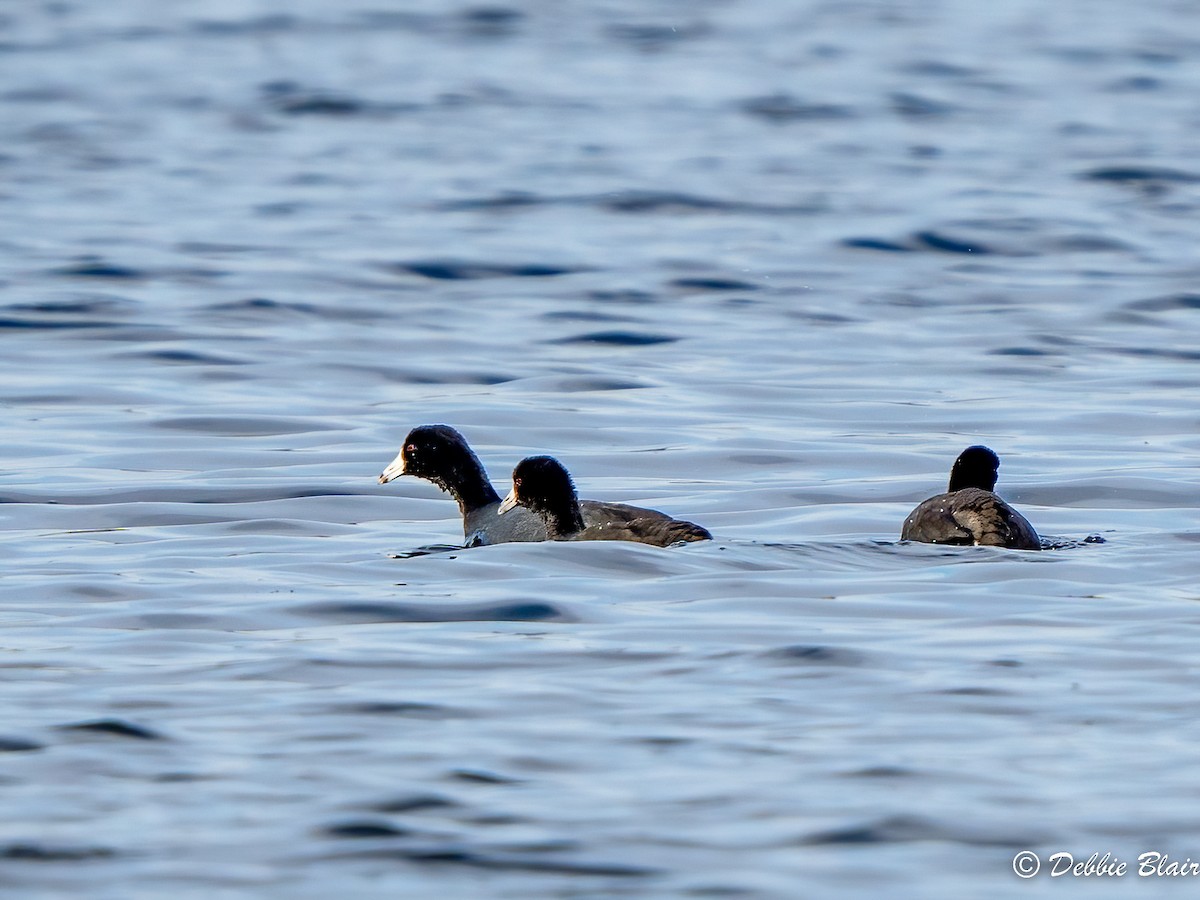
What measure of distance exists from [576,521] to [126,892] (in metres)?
6.08

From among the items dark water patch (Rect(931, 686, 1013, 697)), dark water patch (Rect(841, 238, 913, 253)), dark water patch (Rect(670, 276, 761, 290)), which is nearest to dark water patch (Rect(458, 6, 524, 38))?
dark water patch (Rect(841, 238, 913, 253))

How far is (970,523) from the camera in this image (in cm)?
1214

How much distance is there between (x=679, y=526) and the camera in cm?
1218

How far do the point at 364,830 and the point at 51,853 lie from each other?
3.23 feet

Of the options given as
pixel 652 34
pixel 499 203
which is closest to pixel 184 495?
pixel 499 203

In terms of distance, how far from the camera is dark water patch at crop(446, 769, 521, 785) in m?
7.91

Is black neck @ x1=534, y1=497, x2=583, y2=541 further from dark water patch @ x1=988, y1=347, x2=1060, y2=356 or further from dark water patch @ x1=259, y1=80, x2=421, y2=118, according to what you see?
dark water patch @ x1=259, y1=80, x2=421, y2=118

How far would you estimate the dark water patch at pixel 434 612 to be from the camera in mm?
10562

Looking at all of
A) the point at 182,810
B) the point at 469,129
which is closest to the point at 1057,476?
the point at 182,810

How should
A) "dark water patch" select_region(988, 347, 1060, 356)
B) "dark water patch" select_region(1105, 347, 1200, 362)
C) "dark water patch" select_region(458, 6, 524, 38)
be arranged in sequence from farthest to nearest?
1. "dark water patch" select_region(458, 6, 524, 38)
2. "dark water patch" select_region(988, 347, 1060, 356)
3. "dark water patch" select_region(1105, 347, 1200, 362)

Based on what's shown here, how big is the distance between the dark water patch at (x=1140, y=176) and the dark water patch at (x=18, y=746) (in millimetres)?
25062

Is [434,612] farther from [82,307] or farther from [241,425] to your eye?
[82,307]

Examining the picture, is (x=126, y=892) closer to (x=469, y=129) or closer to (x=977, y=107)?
(x=469, y=129)

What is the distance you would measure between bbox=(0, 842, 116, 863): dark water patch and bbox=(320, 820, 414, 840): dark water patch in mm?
697
